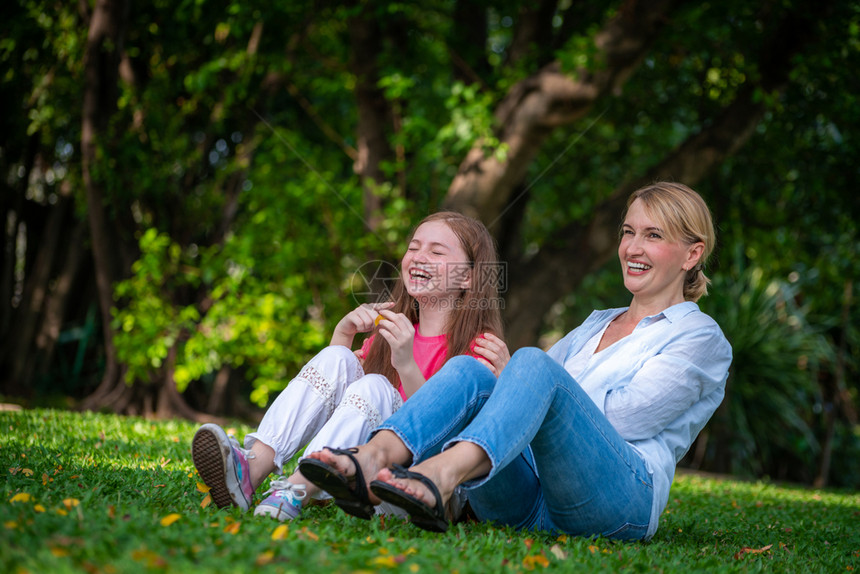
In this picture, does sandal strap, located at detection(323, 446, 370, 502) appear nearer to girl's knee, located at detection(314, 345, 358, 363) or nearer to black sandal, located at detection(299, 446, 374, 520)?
black sandal, located at detection(299, 446, 374, 520)

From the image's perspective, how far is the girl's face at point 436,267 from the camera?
3309 millimetres

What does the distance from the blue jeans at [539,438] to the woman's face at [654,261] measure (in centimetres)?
76

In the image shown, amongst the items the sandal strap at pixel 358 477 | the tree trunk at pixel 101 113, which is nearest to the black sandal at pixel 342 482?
the sandal strap at pixel 358 477

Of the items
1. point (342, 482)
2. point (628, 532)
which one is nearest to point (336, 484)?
point (342, 482)

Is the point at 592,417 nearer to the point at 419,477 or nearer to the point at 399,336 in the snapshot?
the point at 419,477

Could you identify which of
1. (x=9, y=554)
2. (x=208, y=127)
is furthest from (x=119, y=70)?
(x=9, y=554)

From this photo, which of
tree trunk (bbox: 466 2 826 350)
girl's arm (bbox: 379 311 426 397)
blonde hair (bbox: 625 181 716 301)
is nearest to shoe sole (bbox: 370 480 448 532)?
girl's arm (bbox: 379 311 426 397)

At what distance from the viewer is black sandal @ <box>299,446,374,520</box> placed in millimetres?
2178

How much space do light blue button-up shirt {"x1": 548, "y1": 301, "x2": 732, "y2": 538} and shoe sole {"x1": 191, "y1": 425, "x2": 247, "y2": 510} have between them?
1.30m

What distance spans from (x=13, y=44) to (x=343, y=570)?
8526mm

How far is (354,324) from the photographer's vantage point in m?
3.14

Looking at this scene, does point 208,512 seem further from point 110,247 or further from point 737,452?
point 737,452

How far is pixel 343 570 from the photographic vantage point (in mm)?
1739

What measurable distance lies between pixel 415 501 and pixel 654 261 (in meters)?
1.48
